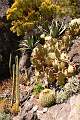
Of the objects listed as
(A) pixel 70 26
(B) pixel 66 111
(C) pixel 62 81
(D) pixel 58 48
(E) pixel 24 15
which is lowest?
(B) pixel 66 111

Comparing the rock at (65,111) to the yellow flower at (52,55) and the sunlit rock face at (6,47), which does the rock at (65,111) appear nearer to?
the yellow flower at (52,55)

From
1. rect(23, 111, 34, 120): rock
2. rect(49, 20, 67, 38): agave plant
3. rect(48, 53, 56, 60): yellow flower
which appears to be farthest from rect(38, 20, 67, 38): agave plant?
rect(23, 111, 34, 120): rock

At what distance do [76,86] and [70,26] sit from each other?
4996 millimetres

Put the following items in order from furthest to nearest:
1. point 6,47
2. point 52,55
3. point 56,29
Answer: point 6,47, point 56,29, point 52,55

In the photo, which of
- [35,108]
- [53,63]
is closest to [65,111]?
[35,108]

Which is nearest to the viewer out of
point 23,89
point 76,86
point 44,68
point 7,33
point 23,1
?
point 76,86

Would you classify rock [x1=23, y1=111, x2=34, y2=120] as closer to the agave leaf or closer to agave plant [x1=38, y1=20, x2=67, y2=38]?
the agave leaf

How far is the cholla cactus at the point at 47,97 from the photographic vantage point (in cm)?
1094

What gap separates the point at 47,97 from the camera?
1098 centimetres

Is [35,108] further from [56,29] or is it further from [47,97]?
[56,29]

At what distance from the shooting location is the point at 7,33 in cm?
1797

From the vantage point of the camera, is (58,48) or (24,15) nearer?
(58,48)

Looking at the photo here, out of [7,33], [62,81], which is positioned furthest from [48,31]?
[62,81]

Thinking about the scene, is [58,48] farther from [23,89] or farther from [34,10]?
[34,10]
